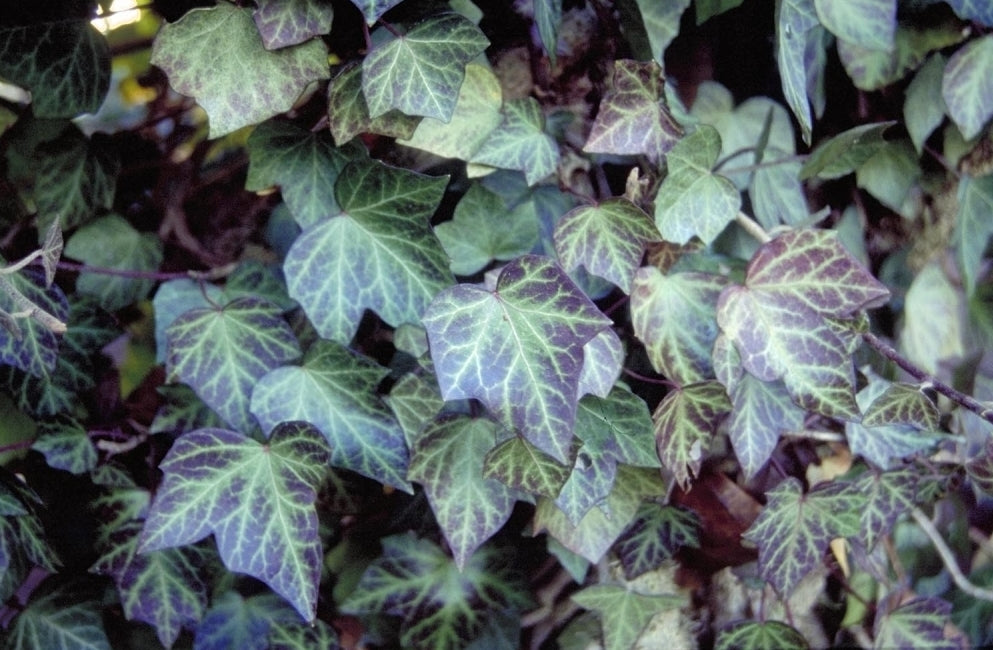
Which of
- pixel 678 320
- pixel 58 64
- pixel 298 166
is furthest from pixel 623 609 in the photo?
pixel 58 64

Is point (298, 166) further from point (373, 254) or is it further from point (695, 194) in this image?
point (695, 194)

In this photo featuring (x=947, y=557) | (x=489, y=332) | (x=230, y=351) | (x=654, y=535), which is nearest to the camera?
(x=489, y=332)

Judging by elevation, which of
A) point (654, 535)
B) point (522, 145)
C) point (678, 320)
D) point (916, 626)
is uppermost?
point (522, 145)

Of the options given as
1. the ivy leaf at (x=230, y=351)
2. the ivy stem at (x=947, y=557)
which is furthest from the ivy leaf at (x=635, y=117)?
the ivy stem at (x=947, y=557)

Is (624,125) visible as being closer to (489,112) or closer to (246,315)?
(489,112)

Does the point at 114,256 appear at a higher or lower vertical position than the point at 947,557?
higher

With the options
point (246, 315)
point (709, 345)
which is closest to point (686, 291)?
point (709, 345)
